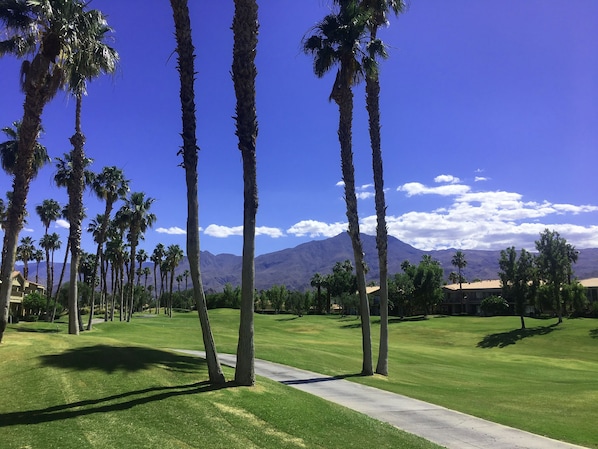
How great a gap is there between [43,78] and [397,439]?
18720 millimetres

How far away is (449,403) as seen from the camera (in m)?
16.4

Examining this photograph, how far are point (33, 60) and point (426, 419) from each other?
787 inches

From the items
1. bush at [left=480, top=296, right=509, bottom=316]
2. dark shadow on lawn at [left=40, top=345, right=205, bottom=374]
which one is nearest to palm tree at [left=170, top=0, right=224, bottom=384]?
dark shadow on lawn at [left=40, top=345, right=205, bottom=374]

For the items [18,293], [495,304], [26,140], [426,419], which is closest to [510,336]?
[495,304]

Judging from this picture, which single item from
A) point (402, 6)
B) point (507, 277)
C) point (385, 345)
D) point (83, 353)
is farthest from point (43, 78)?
point (507, 277)

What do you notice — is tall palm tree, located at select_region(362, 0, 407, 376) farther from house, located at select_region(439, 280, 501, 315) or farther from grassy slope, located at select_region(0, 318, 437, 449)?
house, located at select_region(439, 280, 501, 315)

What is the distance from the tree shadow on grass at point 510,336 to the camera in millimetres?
51859

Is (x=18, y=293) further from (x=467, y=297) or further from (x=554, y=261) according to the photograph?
(x=467, y=297)

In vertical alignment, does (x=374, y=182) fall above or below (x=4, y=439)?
above

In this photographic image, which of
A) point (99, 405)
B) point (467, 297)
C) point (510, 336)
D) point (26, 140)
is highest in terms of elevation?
point (26, 140)

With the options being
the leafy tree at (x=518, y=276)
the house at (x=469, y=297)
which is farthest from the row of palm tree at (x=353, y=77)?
the house at (x=469, y=297)

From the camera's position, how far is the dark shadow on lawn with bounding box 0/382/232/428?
916 centimetres

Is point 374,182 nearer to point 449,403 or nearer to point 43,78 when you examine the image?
point 449,403

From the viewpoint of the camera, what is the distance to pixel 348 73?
22.7 m
